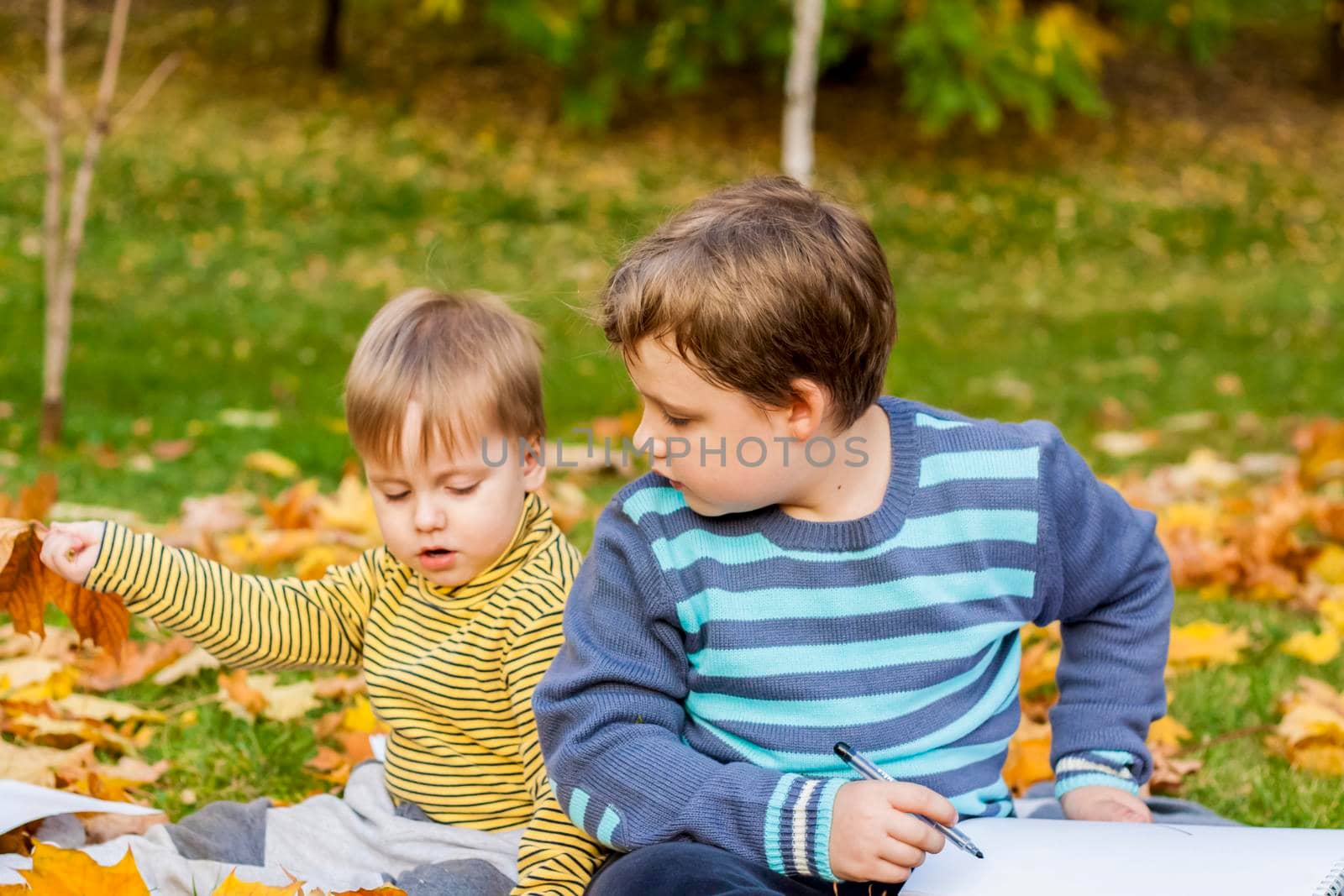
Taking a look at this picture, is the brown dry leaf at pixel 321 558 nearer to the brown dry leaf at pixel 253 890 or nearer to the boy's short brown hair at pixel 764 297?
the brown dry leaf at pixel 253 890

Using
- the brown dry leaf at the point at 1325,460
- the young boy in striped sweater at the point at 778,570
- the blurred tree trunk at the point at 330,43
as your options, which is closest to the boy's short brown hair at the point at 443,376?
the young boy in striped sweater at the point at 778,570

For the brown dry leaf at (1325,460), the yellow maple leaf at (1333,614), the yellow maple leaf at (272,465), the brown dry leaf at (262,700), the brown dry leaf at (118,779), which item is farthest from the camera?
the yellow maple leaf at (272,465)

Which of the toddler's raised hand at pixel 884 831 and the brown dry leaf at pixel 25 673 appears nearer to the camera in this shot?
the toddler's raised hand at pixel 884 831

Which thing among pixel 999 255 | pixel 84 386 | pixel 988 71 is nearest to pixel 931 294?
pixel 999 255

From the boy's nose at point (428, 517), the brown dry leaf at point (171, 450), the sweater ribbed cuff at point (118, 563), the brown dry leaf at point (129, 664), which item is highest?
the boy's nose at point (428, 517)

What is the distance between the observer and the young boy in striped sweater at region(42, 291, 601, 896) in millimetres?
2295

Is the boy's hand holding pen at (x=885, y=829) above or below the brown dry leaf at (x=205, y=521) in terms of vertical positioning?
above

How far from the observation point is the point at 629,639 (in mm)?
1981

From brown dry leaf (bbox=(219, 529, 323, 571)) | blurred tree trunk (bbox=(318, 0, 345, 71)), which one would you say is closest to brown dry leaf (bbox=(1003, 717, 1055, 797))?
brown dry leaf (bbox=(219, 529, 323, 571))

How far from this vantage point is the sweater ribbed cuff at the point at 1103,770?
2268mm

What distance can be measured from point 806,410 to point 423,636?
2.71 feet

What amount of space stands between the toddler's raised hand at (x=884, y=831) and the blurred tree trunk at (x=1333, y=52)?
2011cm

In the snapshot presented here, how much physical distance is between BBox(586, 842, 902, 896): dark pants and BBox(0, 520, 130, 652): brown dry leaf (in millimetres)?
920

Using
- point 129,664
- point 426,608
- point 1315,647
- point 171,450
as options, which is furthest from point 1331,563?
point 171,450
